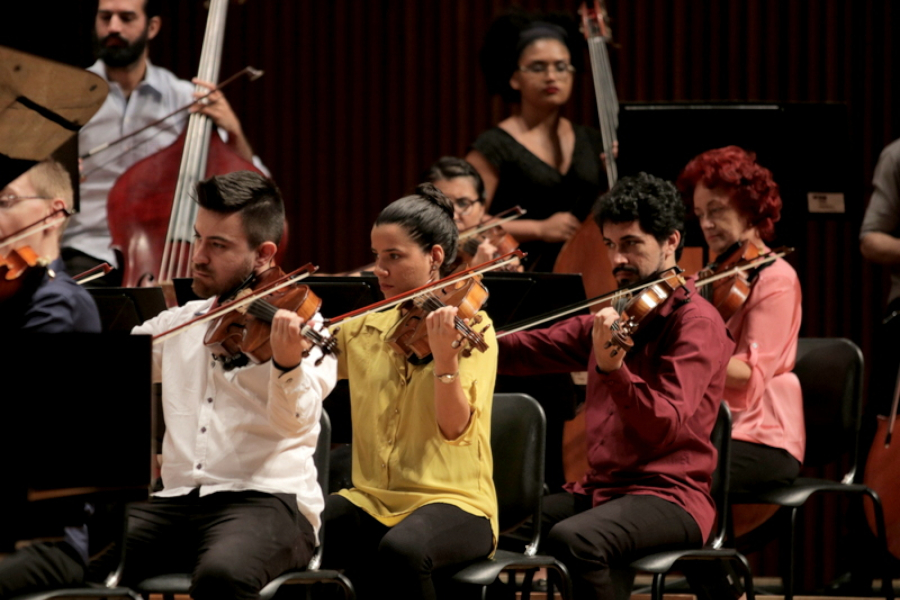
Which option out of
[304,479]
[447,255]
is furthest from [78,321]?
A: [447,255]

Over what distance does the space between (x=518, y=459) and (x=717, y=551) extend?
43 cm

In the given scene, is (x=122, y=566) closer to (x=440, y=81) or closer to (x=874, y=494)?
(x=874, y=494)

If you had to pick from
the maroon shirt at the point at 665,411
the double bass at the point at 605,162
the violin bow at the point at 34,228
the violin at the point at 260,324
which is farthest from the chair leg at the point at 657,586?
the violin bow at the point at 34,228

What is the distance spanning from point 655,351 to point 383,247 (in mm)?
602

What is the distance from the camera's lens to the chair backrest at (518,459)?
2.34 metres

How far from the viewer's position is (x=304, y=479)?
2.12 m

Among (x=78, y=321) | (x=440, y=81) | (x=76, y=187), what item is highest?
(x=440, y=81)

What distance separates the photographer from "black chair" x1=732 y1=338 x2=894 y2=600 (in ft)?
9.16

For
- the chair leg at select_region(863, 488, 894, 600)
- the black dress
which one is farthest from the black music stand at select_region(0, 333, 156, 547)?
the black dress

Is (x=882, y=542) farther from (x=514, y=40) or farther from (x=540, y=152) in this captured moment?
(x=514, y=40)

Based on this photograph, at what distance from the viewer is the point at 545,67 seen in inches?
144

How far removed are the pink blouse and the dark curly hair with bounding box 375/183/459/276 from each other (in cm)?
83

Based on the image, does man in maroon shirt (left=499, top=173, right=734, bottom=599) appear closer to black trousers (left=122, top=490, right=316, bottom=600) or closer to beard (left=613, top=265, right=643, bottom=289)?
beard (left=613, top=265, right=643, bottom=289)

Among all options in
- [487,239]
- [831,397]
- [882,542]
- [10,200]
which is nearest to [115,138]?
[487,239]
